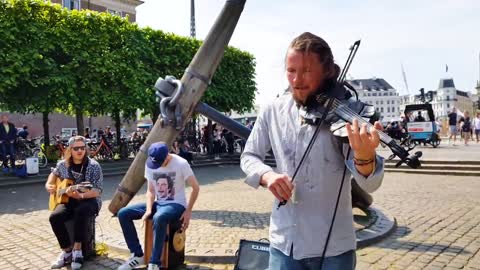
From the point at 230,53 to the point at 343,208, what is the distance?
2306 cm

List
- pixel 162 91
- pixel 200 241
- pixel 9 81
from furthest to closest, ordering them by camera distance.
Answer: pixel 9 81
pixel 200 241
pixel 162 91

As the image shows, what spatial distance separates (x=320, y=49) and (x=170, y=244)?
3745 mm

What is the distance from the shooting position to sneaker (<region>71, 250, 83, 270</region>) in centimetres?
524

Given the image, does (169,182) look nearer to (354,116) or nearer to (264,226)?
(264,226)

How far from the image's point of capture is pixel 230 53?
24.4 meters

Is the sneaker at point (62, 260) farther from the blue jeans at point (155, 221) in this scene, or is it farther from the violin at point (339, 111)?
the violin at point (339, 111)

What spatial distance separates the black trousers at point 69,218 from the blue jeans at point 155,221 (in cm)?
61

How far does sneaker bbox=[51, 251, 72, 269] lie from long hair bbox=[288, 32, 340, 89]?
15.6 feet

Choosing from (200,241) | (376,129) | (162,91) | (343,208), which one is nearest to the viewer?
(376,129)

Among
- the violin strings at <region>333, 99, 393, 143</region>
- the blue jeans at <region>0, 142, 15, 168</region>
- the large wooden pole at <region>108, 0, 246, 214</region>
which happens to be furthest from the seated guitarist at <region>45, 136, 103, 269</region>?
the blue jeans at <region>0, 142, 15, 168</region>

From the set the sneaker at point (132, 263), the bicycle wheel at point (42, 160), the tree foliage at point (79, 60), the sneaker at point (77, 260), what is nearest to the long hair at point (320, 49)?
the sneaker at point (132, 263)

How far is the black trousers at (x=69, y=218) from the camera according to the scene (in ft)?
17.8

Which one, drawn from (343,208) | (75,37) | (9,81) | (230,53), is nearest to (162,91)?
(343,208)

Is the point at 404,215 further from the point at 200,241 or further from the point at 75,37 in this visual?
the point at 75,37
